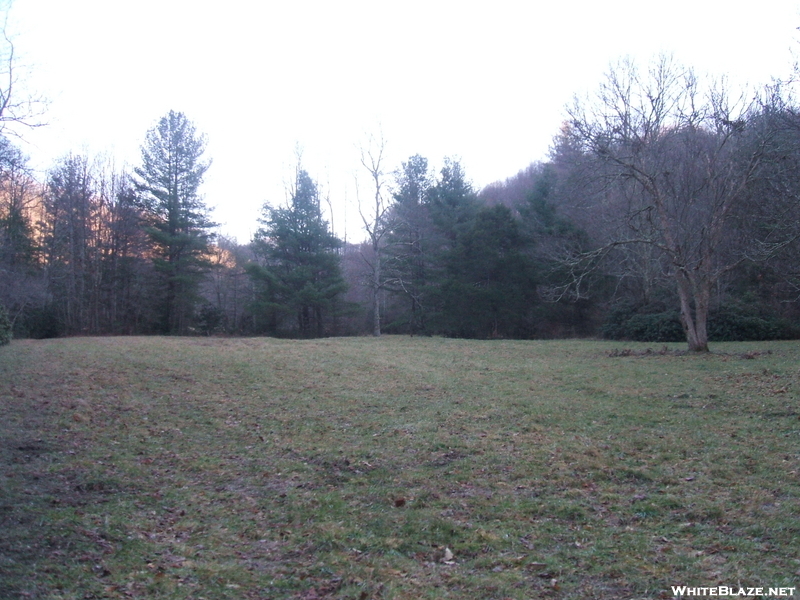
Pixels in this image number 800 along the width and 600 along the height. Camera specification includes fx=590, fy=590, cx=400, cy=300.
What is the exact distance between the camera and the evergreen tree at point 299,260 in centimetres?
3512

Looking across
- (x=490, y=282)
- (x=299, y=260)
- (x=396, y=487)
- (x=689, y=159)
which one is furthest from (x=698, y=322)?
(x=299, y=260)

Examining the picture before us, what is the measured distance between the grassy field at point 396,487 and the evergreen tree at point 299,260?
2237cm

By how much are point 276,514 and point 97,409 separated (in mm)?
5800

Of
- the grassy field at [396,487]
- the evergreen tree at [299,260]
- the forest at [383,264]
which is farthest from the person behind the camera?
the evergreen tree at [299,260]

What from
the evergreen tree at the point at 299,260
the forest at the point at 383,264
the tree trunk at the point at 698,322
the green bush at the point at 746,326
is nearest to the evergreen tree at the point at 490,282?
the forest at the point at 383,264

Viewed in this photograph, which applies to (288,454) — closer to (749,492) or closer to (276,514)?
(276,514)

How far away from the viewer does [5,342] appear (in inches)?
770

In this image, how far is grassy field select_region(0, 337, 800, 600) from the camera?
160 inches

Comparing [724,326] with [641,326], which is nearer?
[724,326]

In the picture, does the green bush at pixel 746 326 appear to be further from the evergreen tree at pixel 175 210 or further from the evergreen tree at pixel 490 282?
the evergreen tree at pixel 175 210

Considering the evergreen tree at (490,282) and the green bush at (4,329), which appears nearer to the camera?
the green bush at (4,329)

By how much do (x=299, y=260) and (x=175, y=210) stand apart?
7.69 meters

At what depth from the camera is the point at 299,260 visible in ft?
120

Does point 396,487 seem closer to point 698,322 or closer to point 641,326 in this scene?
point 698,322
